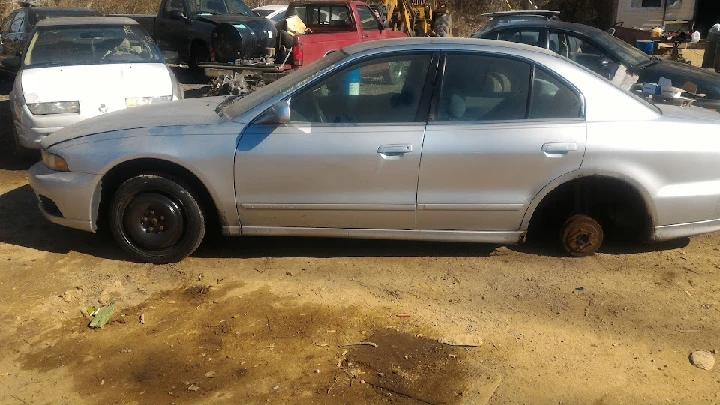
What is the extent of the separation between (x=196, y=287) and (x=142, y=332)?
63 cm

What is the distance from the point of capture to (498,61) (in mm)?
4684

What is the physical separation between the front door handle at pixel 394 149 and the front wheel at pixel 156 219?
1.34m

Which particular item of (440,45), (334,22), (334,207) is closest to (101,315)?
(334,207)

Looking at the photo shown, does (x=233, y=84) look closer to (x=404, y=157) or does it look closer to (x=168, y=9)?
(x=168, y=9)

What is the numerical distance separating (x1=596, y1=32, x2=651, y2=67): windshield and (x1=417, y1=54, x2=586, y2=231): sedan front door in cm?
443

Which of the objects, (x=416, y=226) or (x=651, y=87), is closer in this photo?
(x=416, y=226)

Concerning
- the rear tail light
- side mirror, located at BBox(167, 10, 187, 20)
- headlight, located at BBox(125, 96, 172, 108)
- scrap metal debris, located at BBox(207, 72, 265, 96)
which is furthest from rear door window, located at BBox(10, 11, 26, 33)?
headlight, located at BBox(125, 96, 172, 108)

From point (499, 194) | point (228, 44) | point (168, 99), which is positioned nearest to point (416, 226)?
point (499, 194)

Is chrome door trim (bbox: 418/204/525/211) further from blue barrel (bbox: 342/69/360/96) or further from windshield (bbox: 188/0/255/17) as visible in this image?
windshield (bbox: 188/0/255/17)

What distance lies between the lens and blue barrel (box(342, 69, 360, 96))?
4.66 m

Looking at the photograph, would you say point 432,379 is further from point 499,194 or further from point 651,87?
point 651,87

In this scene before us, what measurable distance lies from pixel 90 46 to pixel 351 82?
16.3 feet

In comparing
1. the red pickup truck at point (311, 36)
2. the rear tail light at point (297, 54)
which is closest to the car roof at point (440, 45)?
the red pickup truck at point (311, 36)

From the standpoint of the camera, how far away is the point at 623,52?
8.67 m
